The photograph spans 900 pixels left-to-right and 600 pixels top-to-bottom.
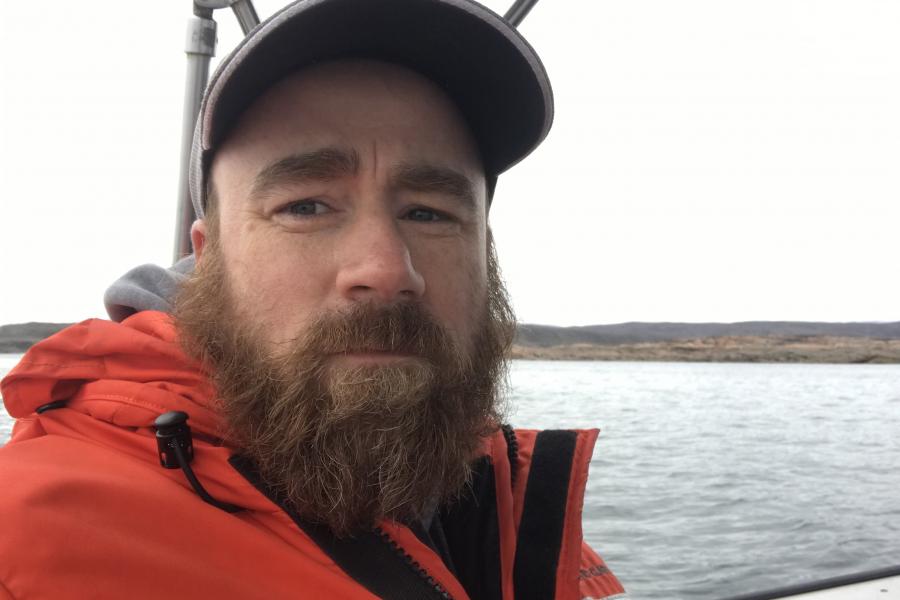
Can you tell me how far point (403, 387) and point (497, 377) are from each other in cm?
41

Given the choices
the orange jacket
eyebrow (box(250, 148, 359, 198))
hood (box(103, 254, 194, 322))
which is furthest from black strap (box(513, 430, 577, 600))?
hood (box(103, 254, 194, 322))

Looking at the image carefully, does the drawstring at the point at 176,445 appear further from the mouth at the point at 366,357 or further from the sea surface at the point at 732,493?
the sea surface at the point at 732,493

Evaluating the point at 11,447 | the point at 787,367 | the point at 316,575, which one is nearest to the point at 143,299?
the point at 11,447

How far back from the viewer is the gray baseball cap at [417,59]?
1.29m

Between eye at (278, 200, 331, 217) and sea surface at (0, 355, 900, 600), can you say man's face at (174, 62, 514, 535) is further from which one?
sea surface at (0, 355, 900, 600)

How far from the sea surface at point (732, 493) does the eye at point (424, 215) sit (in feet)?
1.84

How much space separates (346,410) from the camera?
1.21 meters

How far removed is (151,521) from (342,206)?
23.4 inches

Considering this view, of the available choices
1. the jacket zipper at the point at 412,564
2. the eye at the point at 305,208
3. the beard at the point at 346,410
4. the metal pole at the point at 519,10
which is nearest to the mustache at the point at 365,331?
the beard at the point at 346,410

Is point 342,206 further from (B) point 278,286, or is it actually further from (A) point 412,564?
(A) point 412,564

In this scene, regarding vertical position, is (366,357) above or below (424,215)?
below

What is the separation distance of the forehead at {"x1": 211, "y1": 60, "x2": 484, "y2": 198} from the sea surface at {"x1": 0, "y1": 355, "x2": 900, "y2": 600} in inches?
27.0

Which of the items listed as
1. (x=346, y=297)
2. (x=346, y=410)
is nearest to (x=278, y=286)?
(x=346, y=297)

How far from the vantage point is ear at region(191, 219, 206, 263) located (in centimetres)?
156
